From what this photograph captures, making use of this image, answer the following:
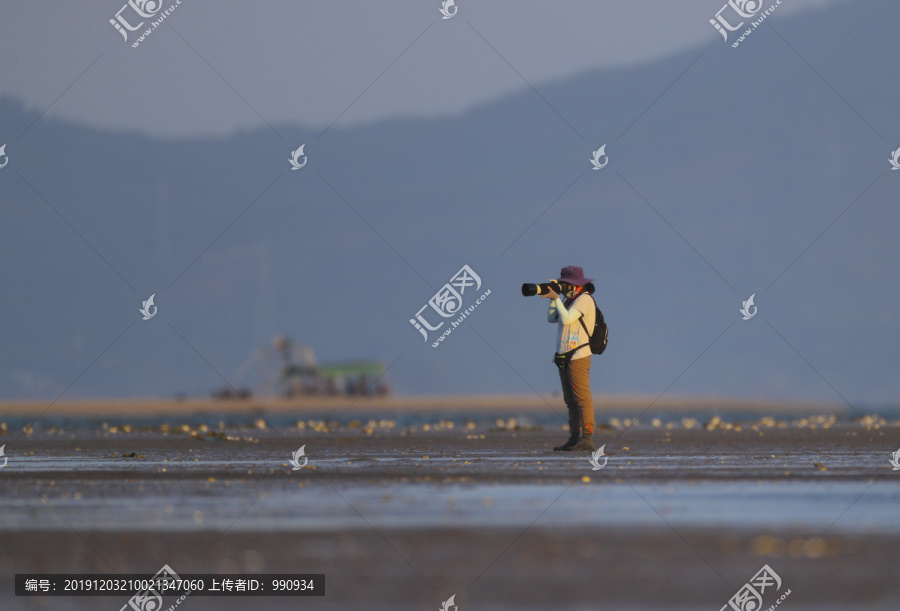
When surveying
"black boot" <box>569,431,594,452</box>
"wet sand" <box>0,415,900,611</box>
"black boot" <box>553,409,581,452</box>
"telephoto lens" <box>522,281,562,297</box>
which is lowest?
"wet sand" <box>0,415,900,611</box>

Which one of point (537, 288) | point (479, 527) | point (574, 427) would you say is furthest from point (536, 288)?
point (479, 527)

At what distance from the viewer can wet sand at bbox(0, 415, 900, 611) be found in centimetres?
670

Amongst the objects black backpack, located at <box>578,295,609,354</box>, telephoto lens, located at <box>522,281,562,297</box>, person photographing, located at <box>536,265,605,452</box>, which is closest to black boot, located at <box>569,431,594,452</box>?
person photographing, located at <box>536,265,605,452</box>

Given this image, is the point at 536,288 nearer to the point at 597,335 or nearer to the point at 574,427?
the point at 597,335

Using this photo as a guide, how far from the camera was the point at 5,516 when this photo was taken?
9922 mm

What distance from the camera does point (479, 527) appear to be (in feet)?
30.0

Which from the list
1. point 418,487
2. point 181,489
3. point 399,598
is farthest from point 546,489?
point 399,598

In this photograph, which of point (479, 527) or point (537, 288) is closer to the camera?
point (479, 527)

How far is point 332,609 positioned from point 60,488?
22.1 ft

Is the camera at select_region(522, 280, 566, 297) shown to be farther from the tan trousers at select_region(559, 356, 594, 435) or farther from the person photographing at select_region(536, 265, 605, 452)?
the tan trousers at select_region(559, 356, 594, 435)

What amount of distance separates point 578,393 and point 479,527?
9.58 meters

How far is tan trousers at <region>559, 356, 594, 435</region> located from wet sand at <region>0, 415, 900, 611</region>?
2.09 meters

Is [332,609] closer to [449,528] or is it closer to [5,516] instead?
[449,528]

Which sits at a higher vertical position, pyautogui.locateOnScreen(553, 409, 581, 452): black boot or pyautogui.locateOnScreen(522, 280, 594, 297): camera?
pyautogui.locateOnScreen(522, 280, 594, 297): camera
